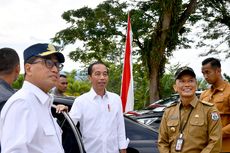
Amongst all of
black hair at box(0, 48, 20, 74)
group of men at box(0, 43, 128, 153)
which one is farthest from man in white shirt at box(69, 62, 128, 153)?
group of men at box(0, 43, 128, 153)

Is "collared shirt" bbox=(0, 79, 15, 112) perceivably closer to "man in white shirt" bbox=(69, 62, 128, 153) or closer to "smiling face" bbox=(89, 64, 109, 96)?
"man in white shirt" bbox=(69, 62, 128, 153)

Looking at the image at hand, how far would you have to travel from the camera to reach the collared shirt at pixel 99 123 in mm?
3854

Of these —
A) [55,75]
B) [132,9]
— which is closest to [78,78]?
[132,9]

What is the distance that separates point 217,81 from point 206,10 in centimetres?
1618

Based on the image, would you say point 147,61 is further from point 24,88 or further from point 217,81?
point 24,88

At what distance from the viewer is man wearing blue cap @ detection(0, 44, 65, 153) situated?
2131 mm

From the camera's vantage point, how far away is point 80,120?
12.8 feet

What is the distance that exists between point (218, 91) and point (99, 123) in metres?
1.11

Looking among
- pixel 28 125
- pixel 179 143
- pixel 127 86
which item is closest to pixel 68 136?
pixel 179 143

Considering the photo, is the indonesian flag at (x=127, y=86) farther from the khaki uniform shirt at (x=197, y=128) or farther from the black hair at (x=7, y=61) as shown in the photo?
the black hair at (x=7, y=61)

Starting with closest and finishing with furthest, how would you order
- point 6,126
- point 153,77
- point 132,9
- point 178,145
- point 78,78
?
point 6,126, point 178,145, point 153,77, point 132,9, point 78,78

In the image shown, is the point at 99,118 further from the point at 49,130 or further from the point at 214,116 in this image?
the point at 49,130

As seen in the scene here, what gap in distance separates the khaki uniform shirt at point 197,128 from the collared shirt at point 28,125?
115 centimetres

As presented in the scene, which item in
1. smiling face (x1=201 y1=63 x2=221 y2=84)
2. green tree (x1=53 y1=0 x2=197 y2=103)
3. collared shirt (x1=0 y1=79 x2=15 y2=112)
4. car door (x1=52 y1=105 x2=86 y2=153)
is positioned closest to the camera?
collared shirt (x1=0 y1=79 x2=15 y2=112)
